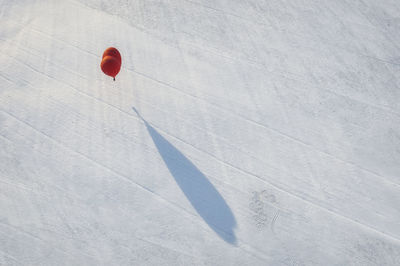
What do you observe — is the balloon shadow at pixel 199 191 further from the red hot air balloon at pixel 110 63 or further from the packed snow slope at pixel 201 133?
the red hot air balloon at pixel 110 63

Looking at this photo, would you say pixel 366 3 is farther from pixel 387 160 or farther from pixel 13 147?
pixel 13 147

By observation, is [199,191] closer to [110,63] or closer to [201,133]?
[201,133]

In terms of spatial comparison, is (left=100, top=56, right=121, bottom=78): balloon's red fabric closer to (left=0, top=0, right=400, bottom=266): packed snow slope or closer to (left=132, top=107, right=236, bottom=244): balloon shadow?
(left=0, top=0, right=400, bottom=266): packed snow slope

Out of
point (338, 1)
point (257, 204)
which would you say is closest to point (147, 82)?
point (257, 204)

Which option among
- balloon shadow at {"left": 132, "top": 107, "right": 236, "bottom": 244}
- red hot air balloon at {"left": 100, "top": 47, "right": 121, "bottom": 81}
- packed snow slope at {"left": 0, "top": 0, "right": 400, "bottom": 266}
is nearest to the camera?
packed snow slope at {"left": 0, "top": 0, "right": 400, "bottom": 266}

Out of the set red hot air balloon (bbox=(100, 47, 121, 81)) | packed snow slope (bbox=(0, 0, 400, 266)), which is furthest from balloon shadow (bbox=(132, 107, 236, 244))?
red hot air balloon (bbox=(100, 47, 121, 81))
